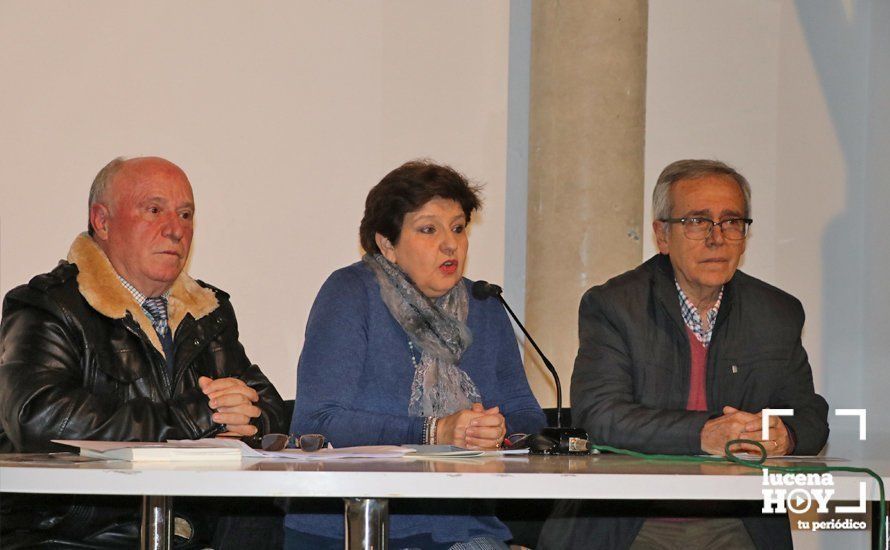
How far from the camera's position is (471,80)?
5.64 meters

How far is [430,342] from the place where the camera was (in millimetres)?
3619

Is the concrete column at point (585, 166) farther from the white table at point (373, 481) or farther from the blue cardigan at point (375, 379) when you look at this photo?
Result: the white table at point (373, 481)

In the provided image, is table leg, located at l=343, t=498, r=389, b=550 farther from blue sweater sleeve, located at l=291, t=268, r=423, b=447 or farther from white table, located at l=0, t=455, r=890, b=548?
blue sweater sleeve, located at l=291, t=268, r=423, b=447

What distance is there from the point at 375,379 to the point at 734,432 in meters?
1.06

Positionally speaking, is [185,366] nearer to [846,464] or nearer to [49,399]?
[49,399]

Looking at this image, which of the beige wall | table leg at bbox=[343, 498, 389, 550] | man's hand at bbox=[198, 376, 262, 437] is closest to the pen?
man's hand at bbox=[198, 376, 262, 437]

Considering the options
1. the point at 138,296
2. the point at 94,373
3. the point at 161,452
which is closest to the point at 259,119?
the point at 138,296

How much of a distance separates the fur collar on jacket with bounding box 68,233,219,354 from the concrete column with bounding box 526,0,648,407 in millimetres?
1863

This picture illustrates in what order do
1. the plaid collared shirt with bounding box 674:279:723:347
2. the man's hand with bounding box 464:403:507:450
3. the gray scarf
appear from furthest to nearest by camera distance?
the plaid collared shirt with bounding box 674:279:723:347 < the gray scarf < the man's hand with bounding box 464:403:507:450

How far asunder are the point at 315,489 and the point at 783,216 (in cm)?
427

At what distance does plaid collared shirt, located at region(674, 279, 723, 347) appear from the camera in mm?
3725

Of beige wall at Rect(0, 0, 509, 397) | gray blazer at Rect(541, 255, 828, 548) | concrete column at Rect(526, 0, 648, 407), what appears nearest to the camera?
gray blazer at Rect(541, 255, 828, 548)

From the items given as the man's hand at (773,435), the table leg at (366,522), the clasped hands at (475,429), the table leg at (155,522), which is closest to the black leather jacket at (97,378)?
the table leg at (155,522)

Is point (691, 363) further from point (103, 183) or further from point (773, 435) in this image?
point (103, 183)
